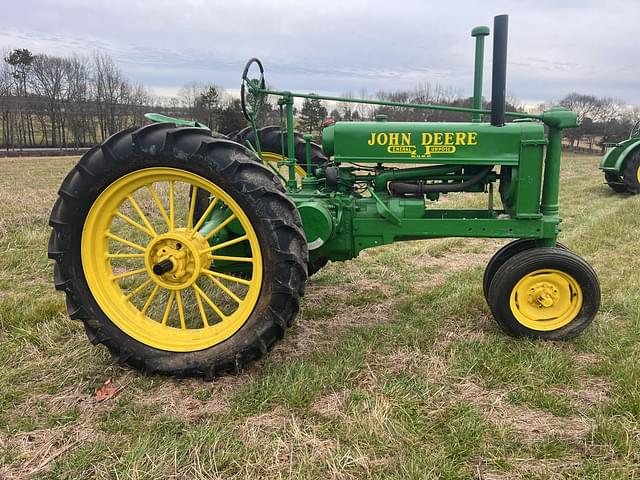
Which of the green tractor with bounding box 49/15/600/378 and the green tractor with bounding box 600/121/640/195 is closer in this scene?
the green tractor with bounding box 49/15/600/378

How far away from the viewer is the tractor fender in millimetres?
10148

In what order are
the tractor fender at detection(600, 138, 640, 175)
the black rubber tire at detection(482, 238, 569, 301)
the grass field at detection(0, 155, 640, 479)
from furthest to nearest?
the tractor fender at detection(600, 138, 640, 175)
the black rubber tire at detection(482, 238, 569, 301)
the grass field at detection(0, 155, 640, 479)

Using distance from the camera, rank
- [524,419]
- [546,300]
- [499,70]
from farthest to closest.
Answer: [546,300], [499,70], [524,419]

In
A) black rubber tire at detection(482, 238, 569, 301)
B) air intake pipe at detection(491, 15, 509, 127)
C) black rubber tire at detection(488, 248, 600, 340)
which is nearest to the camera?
air intake pipe at detection(491, 15, 509, 127)

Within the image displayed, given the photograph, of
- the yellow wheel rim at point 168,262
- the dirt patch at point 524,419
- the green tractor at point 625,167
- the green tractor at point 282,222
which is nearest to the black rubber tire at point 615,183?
the green tractor at point 625,167

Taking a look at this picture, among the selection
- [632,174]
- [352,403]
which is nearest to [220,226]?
[352,403]

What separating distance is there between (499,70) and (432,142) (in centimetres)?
60

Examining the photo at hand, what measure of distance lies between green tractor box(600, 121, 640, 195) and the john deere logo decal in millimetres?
8751

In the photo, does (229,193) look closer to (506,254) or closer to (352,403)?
(352,403)

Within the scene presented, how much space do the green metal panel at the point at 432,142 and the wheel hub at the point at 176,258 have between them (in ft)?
3.75

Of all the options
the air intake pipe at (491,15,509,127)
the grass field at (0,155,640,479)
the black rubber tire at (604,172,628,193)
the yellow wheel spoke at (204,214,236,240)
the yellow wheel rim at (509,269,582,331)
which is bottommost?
the grass field at (0,155,640,479)

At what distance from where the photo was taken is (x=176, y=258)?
2.84m

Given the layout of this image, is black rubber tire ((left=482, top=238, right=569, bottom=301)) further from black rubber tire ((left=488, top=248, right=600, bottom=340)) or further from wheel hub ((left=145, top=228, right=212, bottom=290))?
wheel hub ((left=145, top=228, right=212, bottom=290))

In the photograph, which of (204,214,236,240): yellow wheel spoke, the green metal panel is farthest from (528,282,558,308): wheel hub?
(204,214,236,240): yellow wheel spoke
